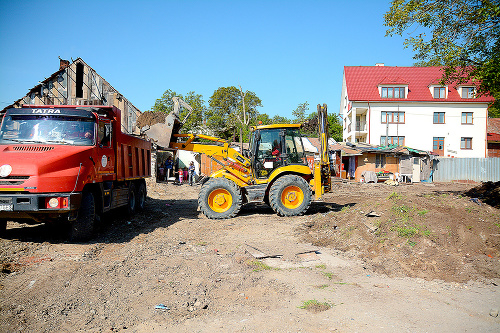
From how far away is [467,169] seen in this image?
31.1m

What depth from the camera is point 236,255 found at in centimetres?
670

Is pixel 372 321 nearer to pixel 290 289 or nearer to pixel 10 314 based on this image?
pixel 290 289

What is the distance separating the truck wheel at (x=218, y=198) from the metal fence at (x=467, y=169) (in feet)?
87.2

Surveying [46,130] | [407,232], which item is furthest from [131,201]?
[407,232]

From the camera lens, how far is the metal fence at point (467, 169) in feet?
101

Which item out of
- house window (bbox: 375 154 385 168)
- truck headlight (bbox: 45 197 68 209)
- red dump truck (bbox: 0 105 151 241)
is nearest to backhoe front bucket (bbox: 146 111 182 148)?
red dump truck (bbox: 0 105 151 241)

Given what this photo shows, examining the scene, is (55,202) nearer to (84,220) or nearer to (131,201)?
(84,220)

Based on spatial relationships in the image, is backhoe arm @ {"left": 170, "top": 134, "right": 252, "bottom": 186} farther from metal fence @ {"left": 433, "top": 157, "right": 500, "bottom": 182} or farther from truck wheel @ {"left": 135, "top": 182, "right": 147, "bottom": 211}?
metal fence @ {"left": 433, "top": 157, "right": 500, "bottom": 182}

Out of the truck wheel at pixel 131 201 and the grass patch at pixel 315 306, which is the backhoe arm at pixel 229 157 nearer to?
the truck wheel at pixel 131 201

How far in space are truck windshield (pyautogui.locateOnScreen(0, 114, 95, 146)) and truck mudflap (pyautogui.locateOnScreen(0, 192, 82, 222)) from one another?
1.43 meters

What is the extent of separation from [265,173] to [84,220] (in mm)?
5677

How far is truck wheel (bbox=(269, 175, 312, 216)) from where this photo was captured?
36.0 ft

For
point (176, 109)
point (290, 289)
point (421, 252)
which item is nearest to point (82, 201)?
point (290, 289)

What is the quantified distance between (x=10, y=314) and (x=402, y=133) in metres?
39.0
